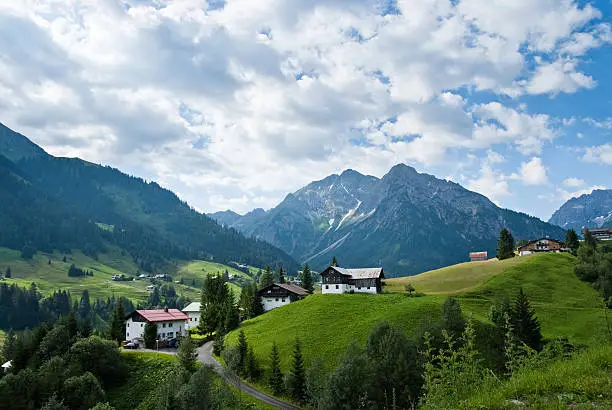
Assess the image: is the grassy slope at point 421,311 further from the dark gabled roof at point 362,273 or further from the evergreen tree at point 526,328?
the dark gabled roof at point 362,273

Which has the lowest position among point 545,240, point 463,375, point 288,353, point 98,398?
point 98,398

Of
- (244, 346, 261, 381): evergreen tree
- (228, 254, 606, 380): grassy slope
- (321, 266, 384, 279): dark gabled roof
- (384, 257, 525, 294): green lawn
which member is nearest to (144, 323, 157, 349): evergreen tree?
(228, 254, 606, 380): grassy slope

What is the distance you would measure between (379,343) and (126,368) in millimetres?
53136

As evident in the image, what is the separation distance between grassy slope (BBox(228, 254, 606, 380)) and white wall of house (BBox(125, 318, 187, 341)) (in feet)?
81.1

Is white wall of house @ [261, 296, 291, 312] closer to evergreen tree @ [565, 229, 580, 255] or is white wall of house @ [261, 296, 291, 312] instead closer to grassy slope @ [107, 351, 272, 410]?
grassy slope @ [107, 351, 272, 410]

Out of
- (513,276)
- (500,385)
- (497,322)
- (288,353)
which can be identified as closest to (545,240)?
(513,276)

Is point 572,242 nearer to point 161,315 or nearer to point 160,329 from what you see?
point 161,315

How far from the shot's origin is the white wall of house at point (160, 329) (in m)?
114

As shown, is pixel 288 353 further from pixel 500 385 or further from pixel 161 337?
pixel 500 385

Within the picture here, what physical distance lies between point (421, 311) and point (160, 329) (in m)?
68.7

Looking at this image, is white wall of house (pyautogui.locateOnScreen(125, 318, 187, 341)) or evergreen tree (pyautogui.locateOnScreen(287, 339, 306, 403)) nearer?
evergreen tree (pyautogui.locateOnScreen(287, 339, 306, 403))

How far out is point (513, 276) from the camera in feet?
402

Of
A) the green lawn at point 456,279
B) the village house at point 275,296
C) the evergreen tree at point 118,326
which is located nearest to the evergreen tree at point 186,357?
the evergreen tree at point 118,326

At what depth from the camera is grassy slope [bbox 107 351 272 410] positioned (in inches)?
2963
